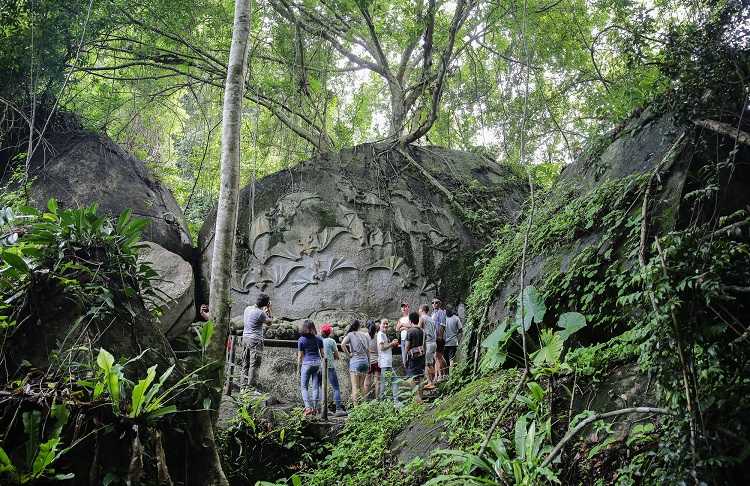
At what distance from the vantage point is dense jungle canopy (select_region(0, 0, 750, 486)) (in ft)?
10.6

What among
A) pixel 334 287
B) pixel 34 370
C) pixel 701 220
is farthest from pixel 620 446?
pixel 334 287

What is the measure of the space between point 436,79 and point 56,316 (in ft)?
29.0

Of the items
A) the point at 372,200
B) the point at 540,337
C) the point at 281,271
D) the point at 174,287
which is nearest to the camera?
the point at 540,337

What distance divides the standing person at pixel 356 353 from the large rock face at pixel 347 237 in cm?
252

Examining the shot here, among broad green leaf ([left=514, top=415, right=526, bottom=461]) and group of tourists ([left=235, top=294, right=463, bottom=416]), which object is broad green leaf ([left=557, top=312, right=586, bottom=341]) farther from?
group of tourists ([left=235, top=294, right=463, bottom=416])

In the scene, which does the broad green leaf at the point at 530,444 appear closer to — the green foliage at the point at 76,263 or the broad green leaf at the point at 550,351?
the broad green leaf at the point at 550,351

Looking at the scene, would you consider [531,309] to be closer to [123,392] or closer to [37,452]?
[123,392]

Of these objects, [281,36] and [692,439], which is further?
[281,36]

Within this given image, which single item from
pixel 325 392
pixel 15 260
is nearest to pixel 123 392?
pixel 15 260

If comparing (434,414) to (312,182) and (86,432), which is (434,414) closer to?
(86,432)

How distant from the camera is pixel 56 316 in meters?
3.98

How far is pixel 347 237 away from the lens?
10484 mm

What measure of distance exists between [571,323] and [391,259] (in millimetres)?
6345

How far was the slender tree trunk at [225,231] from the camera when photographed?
13.6 feet
